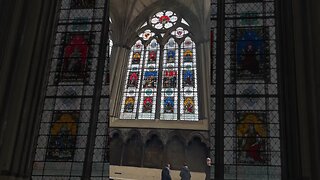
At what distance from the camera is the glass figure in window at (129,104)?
14617 millimetres

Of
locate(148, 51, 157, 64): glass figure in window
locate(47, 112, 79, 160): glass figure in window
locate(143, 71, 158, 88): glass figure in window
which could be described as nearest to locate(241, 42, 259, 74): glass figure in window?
locate(47, 112, 79, 160): glass figure in window

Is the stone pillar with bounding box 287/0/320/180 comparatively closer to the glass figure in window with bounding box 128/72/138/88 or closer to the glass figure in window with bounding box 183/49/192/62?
the glass figure in window with bounding box 183/49/192/62

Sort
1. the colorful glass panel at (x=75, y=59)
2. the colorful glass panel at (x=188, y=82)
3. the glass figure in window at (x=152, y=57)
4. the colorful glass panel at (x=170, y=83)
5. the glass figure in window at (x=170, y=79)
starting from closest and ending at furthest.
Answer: the colorful glass panel at (x=75, y=59) → the colorful glass panel at (x=188, y=82) → the colorful glass panel at (x=170, y=83) → the glass figure in window at (x=170, y=79) → the glass figure in window at (x=152, y=57)

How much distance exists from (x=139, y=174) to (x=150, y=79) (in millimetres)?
4222

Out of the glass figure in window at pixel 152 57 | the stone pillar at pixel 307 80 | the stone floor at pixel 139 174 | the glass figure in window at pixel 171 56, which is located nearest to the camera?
the stone pillar at pixel 307 80

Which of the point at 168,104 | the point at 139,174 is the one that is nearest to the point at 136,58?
the point at 168,104

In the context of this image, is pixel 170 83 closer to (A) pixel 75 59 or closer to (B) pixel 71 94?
(A) pixel 75 59

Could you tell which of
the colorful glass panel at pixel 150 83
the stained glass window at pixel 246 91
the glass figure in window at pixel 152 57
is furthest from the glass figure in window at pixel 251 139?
the glass figure in window at pixel 152 57

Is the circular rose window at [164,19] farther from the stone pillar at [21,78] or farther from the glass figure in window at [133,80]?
the stone pillar at [21,78]

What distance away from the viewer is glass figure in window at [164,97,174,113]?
14.2 m

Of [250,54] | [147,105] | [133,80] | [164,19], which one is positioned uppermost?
[164,19]

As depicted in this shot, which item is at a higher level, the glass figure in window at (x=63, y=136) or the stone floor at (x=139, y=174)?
the glass figure in window at (x=63, y=136)

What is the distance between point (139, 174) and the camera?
12.9 meters

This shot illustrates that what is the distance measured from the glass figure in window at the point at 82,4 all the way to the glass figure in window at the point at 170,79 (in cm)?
729
